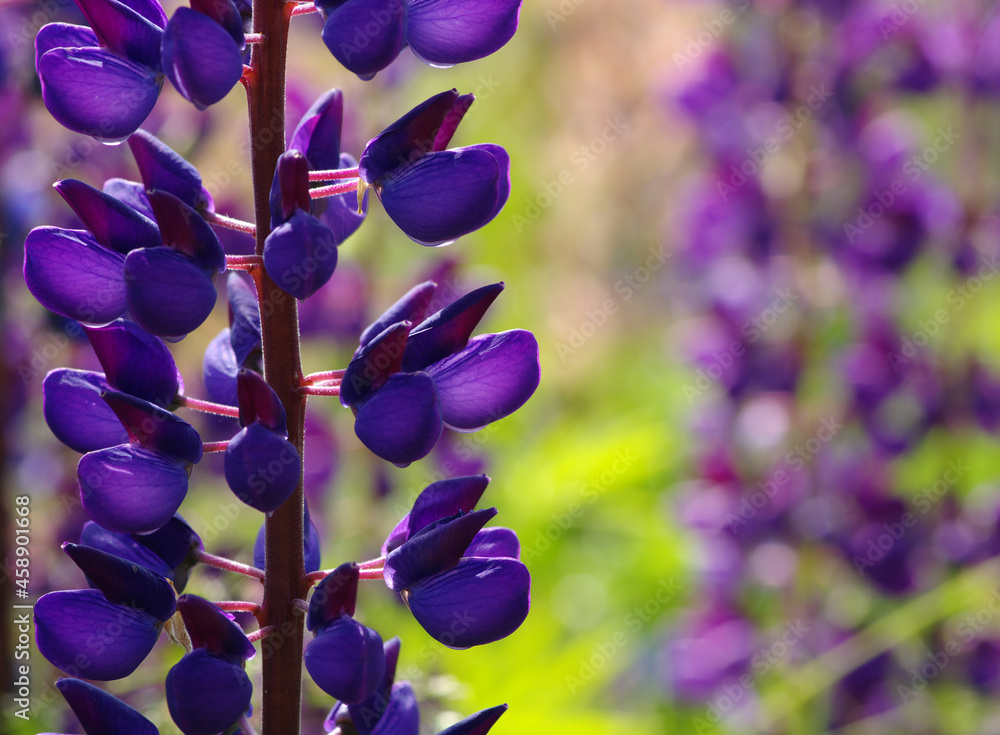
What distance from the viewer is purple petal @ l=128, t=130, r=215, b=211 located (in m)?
0.71

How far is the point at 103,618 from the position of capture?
2.23 feet

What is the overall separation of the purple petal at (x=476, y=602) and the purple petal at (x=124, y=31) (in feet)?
1.31

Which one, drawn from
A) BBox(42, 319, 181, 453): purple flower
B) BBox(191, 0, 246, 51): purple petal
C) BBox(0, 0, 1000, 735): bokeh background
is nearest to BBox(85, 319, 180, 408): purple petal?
BBox(42, 319, 181, 453): purple flower

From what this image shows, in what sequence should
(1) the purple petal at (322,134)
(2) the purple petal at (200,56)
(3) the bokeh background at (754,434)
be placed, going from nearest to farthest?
1. (2) the purple petal at (200,56)
2. (1) the purple petal at (322,134)
3. (3) the bokeh background at (754,434)

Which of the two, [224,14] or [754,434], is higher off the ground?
[224,14]

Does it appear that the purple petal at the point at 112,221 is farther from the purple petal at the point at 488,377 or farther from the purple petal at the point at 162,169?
the purple petal at the point at 488,377

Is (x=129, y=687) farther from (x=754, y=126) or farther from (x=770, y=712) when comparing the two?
(x=754, y=126)

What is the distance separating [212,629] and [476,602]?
0.17 m

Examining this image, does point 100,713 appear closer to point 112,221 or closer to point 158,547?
point 158,547

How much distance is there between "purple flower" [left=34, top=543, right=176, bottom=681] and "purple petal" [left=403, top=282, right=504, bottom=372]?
0.73 feet

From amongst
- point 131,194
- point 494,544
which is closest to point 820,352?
point 494,544

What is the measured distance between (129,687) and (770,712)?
1.07 meters

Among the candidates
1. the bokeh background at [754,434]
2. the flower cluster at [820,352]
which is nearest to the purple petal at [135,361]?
the bokeh background at [754,434]

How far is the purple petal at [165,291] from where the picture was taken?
A: 657mm
